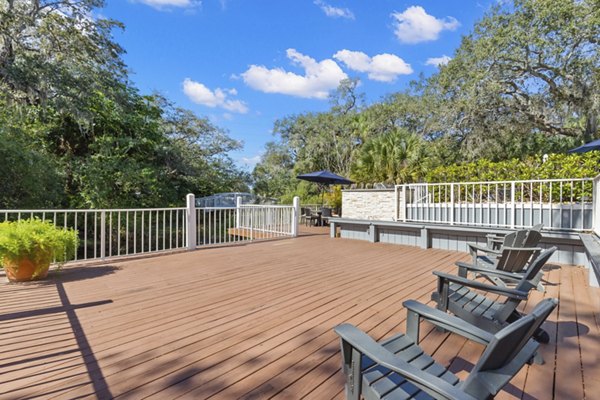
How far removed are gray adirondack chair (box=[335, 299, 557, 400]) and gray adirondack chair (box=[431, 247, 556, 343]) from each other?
1.97 feet

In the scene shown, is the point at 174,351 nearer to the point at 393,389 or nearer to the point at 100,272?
the point at 393,389

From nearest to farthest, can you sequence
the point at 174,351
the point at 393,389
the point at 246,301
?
the point at 393,389 → the point at 174,351 → the point at 246,301

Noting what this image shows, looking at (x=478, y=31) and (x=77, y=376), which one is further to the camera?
(x=478, y=31)

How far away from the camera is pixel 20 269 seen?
3.90m

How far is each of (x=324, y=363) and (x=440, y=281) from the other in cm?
108

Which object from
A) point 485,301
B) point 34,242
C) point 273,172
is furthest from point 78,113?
point 273,172

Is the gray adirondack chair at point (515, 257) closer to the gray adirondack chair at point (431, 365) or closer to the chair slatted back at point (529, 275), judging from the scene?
the chair slatted back at point (529, 275)

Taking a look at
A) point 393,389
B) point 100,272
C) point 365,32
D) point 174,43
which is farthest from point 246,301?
point 365,32

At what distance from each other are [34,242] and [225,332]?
10.2ft

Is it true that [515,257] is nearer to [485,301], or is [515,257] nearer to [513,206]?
[485,301]

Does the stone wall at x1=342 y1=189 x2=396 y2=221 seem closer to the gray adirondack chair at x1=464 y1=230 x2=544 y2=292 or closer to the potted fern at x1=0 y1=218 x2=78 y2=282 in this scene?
the gray adirondack chair at x1=464 y1=230 x2=544 y2=292

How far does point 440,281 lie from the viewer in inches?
94.3

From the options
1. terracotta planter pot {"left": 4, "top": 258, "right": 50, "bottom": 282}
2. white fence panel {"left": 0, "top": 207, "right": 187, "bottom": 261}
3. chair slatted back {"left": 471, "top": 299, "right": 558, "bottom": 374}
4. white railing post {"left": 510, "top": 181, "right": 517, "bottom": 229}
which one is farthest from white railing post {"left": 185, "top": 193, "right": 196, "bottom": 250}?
white railing post {"left": 510, "top": 181, "right": 517, "bottom": 229}

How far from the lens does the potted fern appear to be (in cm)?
377
